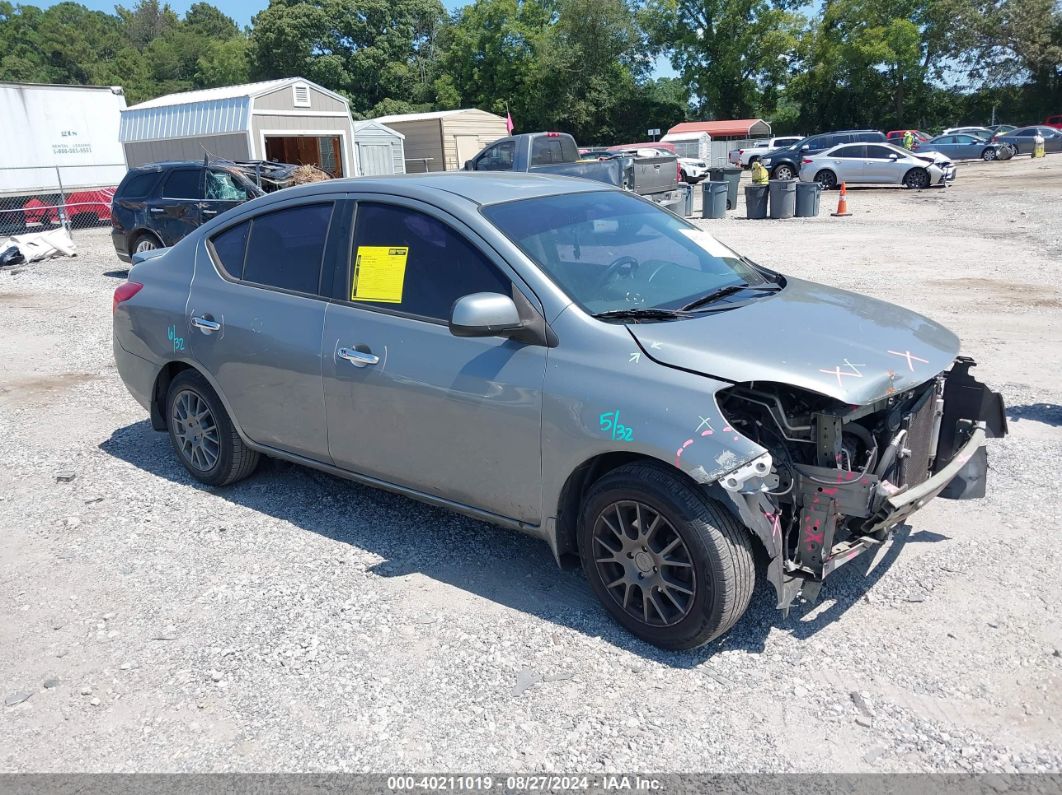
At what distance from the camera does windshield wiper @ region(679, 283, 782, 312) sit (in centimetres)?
395

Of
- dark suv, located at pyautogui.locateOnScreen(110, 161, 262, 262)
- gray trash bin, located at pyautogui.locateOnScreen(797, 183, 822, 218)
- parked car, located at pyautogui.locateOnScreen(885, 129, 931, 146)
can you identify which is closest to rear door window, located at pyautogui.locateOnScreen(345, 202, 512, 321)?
dark suv, located at pyautogui.locateOnScreen(110, 161, 262, 262)

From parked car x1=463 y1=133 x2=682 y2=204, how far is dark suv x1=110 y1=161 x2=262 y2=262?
5201mm

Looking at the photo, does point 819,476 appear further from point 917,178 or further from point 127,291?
point 917,178

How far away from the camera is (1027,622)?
12.1 feet

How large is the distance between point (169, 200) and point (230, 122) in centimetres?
1338

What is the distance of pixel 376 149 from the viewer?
31.8m

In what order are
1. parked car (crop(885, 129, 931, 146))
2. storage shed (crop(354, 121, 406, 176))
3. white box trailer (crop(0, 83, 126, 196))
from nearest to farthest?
white box trailer (crop(0, 83, 126, 196)) < storage shed (crop(354, 121, 406, 176)) < parked car (crop(885, 129, 931, 146))

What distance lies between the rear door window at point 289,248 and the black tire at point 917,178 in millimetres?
27039

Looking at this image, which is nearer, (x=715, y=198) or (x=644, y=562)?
(x=644, y=562)

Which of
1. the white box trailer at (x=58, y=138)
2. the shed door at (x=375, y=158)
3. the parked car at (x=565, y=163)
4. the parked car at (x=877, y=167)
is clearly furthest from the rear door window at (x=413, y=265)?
the shed door at (x=375, y=158)

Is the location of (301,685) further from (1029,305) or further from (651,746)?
(1029,305)

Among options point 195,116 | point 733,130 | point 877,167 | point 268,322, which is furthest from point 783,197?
point 733,130

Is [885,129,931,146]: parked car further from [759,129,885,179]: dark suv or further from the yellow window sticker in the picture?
the yellow window sticker

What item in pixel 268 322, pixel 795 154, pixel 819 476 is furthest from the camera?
pixel 795 154
